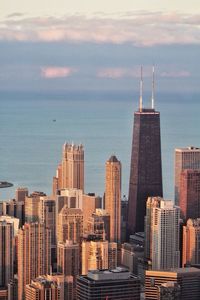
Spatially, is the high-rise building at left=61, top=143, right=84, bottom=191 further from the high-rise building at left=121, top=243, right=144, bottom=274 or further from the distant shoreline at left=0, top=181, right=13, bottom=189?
the high-rise building at left=121, top=243, right=144, bottom=274

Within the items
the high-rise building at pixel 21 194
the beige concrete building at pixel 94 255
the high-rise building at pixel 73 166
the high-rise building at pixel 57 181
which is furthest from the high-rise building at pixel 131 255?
the high-rise building at pixel 73 166

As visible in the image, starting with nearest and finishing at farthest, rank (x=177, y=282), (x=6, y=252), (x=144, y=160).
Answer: (x=177, y=282)
(x=6, y=252)
(x=144, y=160)

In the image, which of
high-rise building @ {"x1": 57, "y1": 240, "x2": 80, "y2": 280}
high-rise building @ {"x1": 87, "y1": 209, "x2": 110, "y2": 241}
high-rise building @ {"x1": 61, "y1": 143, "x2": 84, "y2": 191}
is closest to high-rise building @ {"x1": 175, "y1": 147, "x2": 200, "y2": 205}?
high-rise building @ {"x1": 61, "y1": 143, "x2": 84, "y2": 191}

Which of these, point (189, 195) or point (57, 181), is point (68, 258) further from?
point (57, 181)

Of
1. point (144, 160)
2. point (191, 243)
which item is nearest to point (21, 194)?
point (191, 243)

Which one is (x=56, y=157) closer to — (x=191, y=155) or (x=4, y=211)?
(x=191, y=155)

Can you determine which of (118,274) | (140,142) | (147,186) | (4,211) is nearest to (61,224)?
(4,211)
